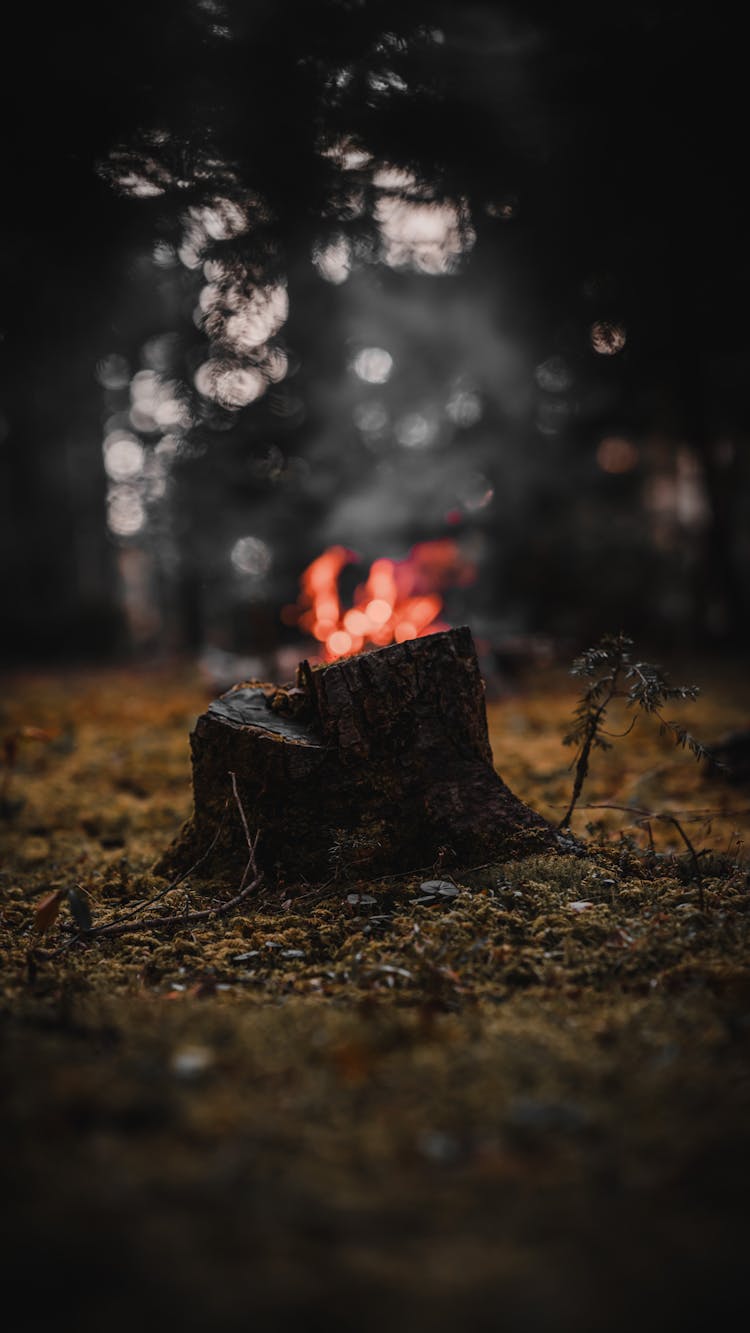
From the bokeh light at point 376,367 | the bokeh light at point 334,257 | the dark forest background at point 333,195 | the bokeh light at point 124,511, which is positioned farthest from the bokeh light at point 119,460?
the bokeh light at point 334,257

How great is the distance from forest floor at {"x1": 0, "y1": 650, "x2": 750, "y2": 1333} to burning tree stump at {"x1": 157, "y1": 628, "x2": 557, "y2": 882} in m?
0.15

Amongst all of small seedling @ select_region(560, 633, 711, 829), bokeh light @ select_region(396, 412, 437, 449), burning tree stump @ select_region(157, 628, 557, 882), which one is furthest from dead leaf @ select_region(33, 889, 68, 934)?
bokeh light @ select_region(396, 412, 437, 449)

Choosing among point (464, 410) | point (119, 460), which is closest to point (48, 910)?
point (464, 410)

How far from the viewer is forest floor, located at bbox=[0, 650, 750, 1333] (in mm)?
1100

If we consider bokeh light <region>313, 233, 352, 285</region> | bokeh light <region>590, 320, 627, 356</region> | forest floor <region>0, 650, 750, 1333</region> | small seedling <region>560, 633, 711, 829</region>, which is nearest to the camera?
forest floor <region>0, 650, 750, 1333</region>

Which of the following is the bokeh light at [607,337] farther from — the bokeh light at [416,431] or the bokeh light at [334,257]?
the bokeh light at [416,431]

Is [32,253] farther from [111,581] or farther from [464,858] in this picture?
[111,581]

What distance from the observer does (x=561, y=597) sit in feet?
44.4

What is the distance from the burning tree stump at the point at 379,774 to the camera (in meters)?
3.04

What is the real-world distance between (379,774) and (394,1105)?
159 centimetres

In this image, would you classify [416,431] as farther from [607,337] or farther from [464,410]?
[607,337]

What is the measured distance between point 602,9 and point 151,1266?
383 centimetres

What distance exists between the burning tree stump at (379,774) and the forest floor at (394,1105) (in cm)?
15

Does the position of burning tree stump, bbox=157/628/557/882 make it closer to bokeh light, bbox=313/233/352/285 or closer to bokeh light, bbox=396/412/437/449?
bokeh light, bbox=313/233/352/285
